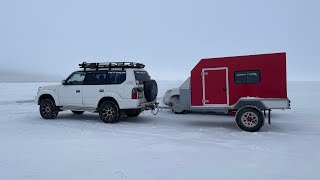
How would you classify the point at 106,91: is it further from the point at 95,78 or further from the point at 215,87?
the point at 215,87

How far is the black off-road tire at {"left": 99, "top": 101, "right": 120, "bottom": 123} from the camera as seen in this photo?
10.7 meters

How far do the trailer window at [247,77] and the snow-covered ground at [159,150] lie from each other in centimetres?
156

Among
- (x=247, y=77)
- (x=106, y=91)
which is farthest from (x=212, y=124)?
(x=106, y=91)

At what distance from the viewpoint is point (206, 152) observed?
662cm

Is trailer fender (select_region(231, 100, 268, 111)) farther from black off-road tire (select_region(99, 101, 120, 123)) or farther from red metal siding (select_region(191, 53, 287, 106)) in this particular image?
black off-road tire (select_region(99, 101, 120, 123))

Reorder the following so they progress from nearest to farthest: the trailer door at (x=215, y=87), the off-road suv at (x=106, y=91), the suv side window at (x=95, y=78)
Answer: the trailer door at (x=215, y=87) → the off-road suv at (x=106, y=91) → the suv side window at (x=95, y=78)

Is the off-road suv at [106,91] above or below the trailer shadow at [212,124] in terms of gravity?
above

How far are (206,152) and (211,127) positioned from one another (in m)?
3.37

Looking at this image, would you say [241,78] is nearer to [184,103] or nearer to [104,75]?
[184,103]

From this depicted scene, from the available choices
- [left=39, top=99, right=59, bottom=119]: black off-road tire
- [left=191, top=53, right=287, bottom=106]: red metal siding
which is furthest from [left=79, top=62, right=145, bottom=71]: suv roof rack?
[left=191, top=53, right=287, bottom=106]: red metal siding

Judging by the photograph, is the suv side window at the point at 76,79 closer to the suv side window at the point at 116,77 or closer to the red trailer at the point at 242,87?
the suv side window at the point at 116,77

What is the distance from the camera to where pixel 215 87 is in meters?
9.48

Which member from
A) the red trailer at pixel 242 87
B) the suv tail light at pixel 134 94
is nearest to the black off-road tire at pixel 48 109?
the suv tail light at pixel 134 94

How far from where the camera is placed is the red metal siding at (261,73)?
8781 mm
